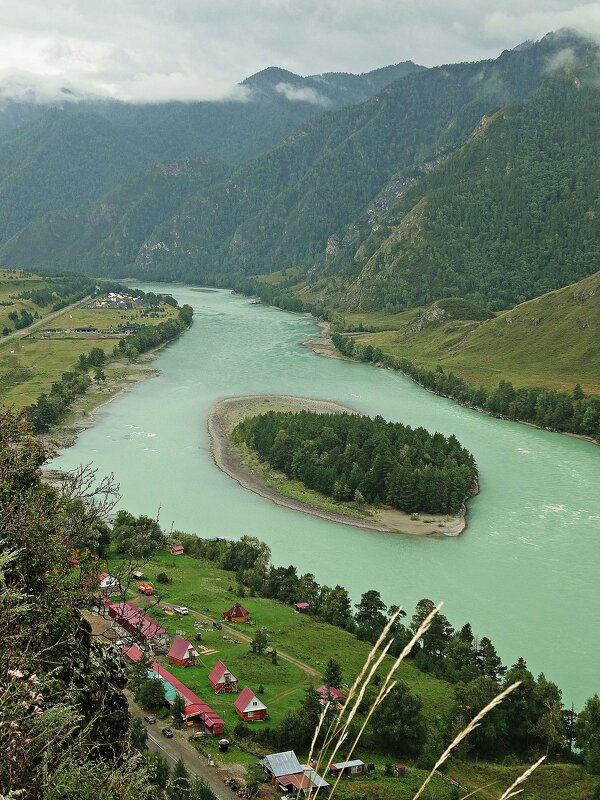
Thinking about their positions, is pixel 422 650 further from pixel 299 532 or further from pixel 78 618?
pixel 78 618

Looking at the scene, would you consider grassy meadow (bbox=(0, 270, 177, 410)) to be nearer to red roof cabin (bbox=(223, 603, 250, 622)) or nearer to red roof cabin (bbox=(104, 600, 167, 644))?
red roof cabin (bbox=(223, 603, 250, 622))

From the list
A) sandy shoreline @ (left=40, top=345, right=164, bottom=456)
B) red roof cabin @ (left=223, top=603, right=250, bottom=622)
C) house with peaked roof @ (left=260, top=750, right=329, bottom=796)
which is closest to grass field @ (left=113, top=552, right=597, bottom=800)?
red roof cabin @ (left=223, top=603, right=250, bottom=622)

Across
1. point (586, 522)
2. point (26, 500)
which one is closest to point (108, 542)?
point (586, 522)

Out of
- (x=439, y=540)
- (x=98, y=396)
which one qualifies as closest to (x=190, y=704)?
(x=439, y=540)

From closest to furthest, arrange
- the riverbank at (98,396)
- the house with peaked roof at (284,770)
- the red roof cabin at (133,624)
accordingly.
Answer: the red roof cabin at (133,624)
the house with peaked roof at (284,770)
the riverbank at (98,396)

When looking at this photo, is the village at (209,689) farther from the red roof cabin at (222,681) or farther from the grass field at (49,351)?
the grass field at (49,351)

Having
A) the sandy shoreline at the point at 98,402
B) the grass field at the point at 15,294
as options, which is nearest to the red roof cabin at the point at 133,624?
the sandy shoreline at the point at 98,402

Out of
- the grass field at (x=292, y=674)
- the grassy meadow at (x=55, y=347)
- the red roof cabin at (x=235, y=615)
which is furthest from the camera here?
the grassy meadow at (x=55, y=347)

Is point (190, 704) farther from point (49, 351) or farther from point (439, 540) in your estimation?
point (49, 351)
